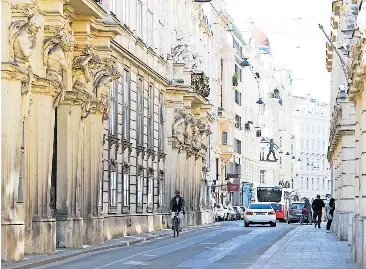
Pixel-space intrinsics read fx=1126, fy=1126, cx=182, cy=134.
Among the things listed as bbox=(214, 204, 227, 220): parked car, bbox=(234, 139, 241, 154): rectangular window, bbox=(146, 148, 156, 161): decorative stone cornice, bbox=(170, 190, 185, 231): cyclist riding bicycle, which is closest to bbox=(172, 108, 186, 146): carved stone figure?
bbox=(146, 148, 156, 161): decorative stone cornice

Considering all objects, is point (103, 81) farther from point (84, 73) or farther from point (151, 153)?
point (151, 153)

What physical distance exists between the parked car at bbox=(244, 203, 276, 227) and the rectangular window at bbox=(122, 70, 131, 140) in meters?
20.6

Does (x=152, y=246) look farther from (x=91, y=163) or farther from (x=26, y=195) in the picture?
(x=26, y=195)

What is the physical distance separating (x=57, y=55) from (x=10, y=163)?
5188mm

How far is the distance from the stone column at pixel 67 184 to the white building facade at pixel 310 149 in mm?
147091

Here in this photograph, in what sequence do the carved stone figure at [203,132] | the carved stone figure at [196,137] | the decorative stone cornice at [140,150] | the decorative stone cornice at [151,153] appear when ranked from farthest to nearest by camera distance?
the carved stone figure at [203,132]
the carved stone figure at [196,137]
the decorative stone cornice at [151,153]
the decorative stone cornice at [140,150]

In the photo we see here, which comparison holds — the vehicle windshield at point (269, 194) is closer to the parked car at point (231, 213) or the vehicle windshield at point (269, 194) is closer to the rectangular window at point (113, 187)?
the parked car at point (231, 213)

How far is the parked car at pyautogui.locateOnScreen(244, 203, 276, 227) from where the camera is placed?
62.7m

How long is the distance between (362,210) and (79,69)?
1201cm

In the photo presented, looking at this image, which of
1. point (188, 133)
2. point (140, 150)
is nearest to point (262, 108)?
point (188, 133)

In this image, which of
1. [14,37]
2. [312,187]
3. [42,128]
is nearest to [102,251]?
[42,128]

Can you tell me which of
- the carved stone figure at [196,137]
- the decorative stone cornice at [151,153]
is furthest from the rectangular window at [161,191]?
the carved stone figure at [196,137]

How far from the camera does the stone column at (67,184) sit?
3091cm

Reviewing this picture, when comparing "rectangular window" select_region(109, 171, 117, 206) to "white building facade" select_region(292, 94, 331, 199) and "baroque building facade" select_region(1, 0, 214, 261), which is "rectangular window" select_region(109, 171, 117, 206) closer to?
"baroque building facade" select_region(1, 0, 214, 261)
